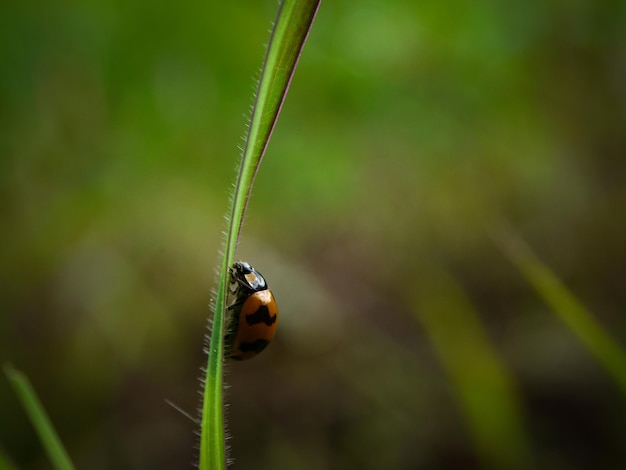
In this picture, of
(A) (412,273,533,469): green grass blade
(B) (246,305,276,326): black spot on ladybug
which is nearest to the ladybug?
(B) (246,305,276,326): black spot on ladybug

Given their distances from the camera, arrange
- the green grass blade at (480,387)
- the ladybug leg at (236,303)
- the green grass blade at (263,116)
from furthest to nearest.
Answer: the green grass blade at (480,387), the ladybug leg at (236,303), the green grass blade at (263,116)

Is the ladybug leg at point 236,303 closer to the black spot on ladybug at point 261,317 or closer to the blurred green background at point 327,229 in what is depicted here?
the black spot on ladybug at point 261,317

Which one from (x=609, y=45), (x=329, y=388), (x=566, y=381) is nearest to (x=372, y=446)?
(x=329, y=388)

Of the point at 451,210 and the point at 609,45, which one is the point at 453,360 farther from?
the point at 609,45

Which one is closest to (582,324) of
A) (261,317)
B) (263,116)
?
(261,317)

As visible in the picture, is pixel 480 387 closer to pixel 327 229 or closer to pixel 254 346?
pixel 254 346

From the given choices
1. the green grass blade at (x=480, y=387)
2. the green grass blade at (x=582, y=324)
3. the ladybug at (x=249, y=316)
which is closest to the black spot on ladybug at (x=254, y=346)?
the ladybug at (x=249, y=316)
